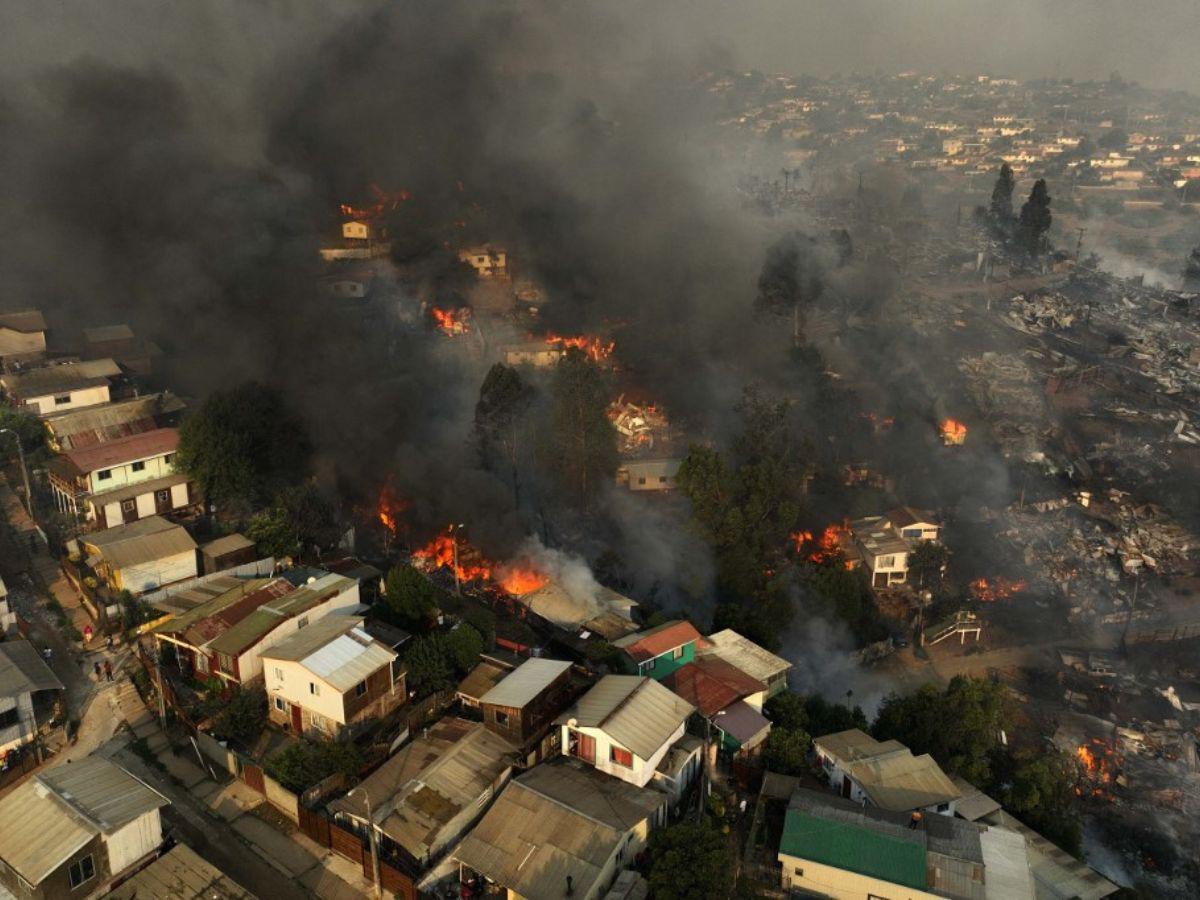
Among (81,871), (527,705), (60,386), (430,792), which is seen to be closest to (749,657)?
(527,705)

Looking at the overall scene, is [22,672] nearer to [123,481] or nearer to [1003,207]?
[123,481]

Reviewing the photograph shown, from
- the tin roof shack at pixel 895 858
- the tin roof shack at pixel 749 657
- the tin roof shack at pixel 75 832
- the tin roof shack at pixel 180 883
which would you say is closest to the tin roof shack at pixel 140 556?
the tin roof shack at pixel 75 832

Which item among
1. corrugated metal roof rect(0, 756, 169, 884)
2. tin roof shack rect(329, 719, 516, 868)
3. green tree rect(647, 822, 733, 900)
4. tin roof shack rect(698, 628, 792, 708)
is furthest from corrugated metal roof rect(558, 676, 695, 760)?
corrugated metal roof rect(0, 756, 169, 884)

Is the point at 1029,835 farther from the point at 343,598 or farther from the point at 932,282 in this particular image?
the point at 932,282

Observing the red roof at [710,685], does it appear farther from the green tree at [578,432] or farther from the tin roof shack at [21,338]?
the tin roof shack at [21,338]

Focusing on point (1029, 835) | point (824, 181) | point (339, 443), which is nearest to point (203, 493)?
point (339, 443)

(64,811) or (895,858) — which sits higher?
(64,811)
